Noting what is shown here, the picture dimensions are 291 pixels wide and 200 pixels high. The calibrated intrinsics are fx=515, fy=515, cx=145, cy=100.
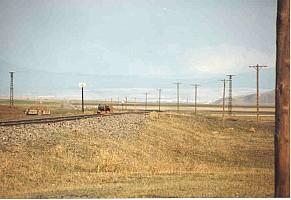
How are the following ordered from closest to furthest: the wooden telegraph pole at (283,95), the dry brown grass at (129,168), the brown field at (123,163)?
the wooden telegraph pole at (283,95), the dry brown grass at (129,168), the brown field at (123,163)

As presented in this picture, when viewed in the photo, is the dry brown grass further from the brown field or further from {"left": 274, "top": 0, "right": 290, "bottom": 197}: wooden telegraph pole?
{"left": 274, "top": 0, "right": 290, "bottom": 197}: wooden telegraph pole

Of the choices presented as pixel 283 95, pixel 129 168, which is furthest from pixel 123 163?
pixel 283 95

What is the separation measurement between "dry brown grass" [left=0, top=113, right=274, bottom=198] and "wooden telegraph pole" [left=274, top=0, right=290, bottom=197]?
7.16 ft

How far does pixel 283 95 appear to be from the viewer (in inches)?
375

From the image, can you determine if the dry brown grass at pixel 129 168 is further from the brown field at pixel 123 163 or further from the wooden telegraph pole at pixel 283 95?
the wooden telegraph pole at pixel 283 95

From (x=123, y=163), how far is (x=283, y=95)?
28.0 feet

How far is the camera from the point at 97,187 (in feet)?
40.7

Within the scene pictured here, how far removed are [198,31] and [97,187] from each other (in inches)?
774

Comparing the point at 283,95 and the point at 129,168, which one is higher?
the point at 283,95

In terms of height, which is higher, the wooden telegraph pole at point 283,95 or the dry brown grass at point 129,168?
the wooden telegraph pole at point 283,95

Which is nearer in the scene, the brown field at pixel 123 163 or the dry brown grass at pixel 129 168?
the dry brown grass at pixel 129 168

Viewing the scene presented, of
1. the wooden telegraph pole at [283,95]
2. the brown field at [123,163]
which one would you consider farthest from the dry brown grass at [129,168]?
the wooden telegraph pole at [283,95]

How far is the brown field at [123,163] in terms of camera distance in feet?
40.0

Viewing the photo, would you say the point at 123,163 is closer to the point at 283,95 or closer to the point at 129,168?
the point at 129,168
